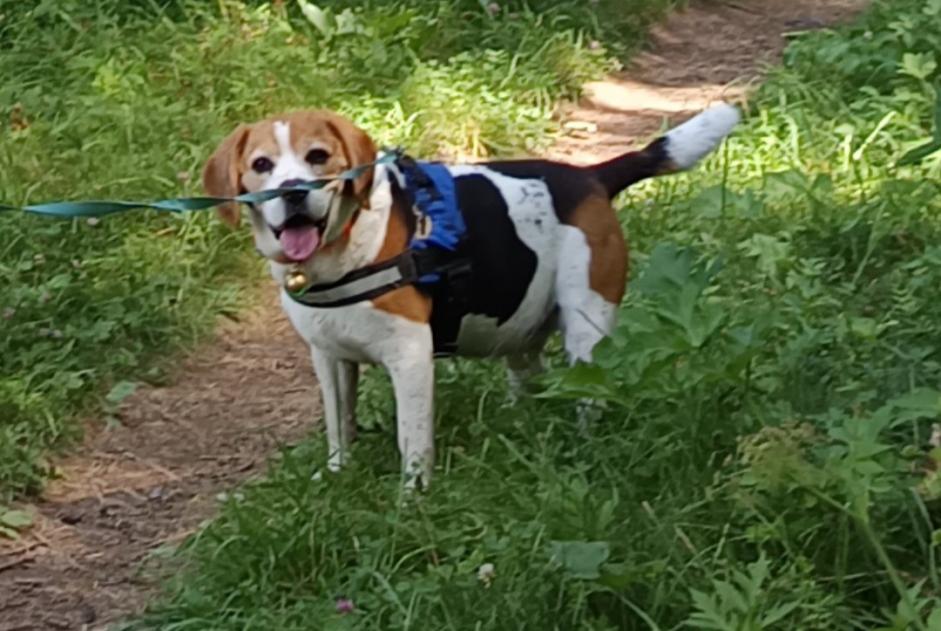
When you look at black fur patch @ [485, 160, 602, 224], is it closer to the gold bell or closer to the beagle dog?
the beagle dog

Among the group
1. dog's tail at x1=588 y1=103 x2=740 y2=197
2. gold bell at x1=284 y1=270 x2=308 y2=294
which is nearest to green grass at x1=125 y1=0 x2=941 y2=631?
dog's tail at x1=588 y1=103 x2=740 y2=197

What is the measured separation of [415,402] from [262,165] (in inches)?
28.3

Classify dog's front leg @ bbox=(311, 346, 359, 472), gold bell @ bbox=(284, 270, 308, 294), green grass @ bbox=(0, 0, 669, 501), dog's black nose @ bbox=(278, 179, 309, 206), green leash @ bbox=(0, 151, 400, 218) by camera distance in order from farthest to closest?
green grass @ bbox=(0, 0, 669, 501) → dog's front leg @ bbox=(311, 346, 359, 472) → gold bell @ bbox=(284, 270, 308, 294) → dog's black nose @ bbox=(278, 179, 309, 206) → green leash @ bbox=(0, 151, 400, 218)

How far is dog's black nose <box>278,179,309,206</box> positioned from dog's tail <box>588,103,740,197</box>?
40.7 inches

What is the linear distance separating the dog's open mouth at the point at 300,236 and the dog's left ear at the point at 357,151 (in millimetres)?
137

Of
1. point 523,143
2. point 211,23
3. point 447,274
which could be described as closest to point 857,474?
point 447,274

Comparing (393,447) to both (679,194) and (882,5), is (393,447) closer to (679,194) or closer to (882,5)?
(679,194)

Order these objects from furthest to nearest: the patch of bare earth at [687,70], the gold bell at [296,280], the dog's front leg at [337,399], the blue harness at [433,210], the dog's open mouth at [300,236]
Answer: the patch of bare earth at [687,70], the dog's front leg at [337,399], the blue harness at [433,210], the gold bell at [296,280], the dog's open mouth at [300,236]

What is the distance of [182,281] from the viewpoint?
5961mm

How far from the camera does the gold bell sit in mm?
4141

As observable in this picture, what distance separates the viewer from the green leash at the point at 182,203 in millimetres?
3463

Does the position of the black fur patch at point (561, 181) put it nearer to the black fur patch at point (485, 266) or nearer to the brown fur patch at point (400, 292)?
the black fur patch at point (485, 266)

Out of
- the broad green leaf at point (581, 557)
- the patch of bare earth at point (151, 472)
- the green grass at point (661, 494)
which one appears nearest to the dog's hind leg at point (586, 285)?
the green grass at point (661, 494)

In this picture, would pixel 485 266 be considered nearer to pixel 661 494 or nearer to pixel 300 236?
pixel 300 236
